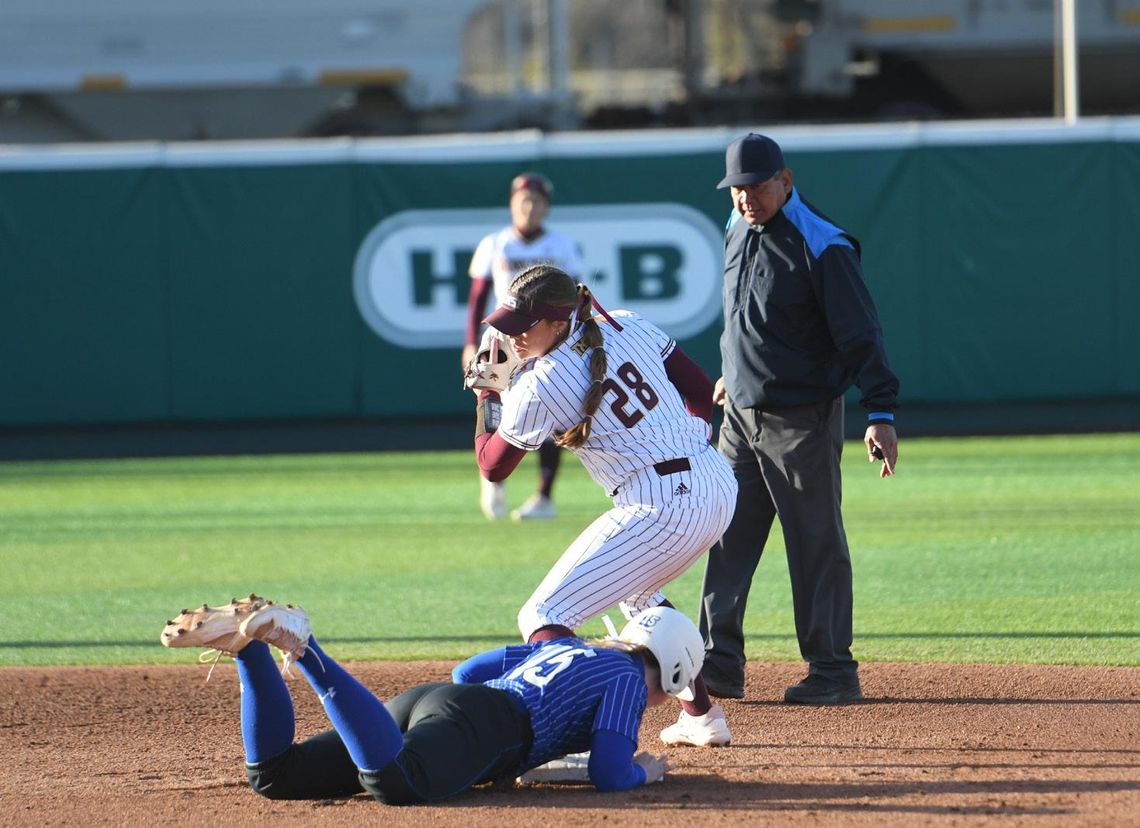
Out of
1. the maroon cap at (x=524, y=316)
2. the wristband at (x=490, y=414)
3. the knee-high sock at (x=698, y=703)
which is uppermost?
the maroon cap at (x=524, y=316)

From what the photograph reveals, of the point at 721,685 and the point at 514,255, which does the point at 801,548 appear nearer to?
the point at 721,685

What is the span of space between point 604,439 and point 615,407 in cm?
12

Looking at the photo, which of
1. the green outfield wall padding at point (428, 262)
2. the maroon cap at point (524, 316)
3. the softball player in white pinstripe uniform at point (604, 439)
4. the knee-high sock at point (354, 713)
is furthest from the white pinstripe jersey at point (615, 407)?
the green outfield wall padding at point (428, 262)

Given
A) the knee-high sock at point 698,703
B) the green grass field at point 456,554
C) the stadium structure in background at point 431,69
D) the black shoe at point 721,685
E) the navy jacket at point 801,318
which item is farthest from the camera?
the stadium structure in background at point 431,69

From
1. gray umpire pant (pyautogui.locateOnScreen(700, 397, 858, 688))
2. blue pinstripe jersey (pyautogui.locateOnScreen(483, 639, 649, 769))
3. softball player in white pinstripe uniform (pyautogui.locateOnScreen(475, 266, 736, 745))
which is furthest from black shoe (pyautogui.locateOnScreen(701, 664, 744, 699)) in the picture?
blue pinstripe jersey (pyautogui.locateOnScreen(483, 639, 649, 769))

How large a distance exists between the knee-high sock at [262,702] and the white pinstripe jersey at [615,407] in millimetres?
972

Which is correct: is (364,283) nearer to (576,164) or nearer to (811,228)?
(576,164)

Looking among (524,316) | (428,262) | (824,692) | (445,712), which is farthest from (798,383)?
(428,262)

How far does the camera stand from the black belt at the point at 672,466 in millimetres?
4757

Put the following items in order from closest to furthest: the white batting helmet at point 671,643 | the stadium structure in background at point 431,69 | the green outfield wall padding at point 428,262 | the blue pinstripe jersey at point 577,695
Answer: the blue pinstripe jersey at point 577,695 → the white batting helmet at point 671,643 → the green outfield wall padding at point 428,262 → the stadium structure in background at point 431,69

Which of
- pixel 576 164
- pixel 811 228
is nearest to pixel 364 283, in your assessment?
pixel 576 164

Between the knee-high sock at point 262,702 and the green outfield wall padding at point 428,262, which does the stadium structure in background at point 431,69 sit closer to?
the green outfield wall padding at point 428,262

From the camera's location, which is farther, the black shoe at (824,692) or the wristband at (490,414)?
the black shoe at (824,692)

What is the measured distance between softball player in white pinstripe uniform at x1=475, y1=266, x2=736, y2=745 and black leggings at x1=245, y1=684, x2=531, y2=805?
1.31 feet
